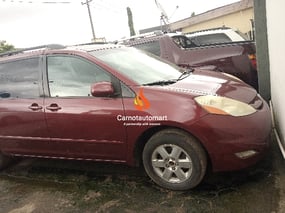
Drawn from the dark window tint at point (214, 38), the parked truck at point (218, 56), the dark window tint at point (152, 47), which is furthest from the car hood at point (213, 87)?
the dark window tint at point (214, 38)

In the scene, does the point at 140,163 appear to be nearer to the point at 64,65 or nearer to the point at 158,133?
the point at 158,133

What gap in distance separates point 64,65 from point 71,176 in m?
1.43

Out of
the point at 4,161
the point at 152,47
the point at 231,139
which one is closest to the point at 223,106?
the point at 231,139

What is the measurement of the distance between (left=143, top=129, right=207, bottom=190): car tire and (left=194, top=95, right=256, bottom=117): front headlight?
0.36 meters

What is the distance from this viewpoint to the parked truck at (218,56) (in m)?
7.16

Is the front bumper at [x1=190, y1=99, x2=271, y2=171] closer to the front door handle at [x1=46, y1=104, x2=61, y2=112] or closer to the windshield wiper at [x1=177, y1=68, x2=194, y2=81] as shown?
the windshield wiper at [x1=177, y1=68, x2=194, y2=81]

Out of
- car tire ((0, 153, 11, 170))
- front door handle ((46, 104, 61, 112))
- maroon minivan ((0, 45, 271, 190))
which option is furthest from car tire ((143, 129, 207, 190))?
car tire ((0, 153, 11, 170))

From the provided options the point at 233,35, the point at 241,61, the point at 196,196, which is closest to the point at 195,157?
the point at 196,196

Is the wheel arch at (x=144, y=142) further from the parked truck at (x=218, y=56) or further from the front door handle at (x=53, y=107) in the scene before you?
the parked truck at (x=218, y=56)

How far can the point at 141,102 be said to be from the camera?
403cm

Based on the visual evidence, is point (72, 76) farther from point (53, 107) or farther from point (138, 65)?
point (138, 65)

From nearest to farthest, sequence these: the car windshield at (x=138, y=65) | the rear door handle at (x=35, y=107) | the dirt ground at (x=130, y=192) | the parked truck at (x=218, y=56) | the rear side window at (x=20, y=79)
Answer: the dirt ground at (x=130, y=192), the car windshield at (x=138, y=65), the rear door handle at (x=35, y=107), the rear side window at (x=20, y=79), the parked truck at (x=218, y=56)

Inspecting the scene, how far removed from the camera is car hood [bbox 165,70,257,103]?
13.2 ft

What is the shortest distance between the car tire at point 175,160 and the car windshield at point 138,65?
72 centimetres
